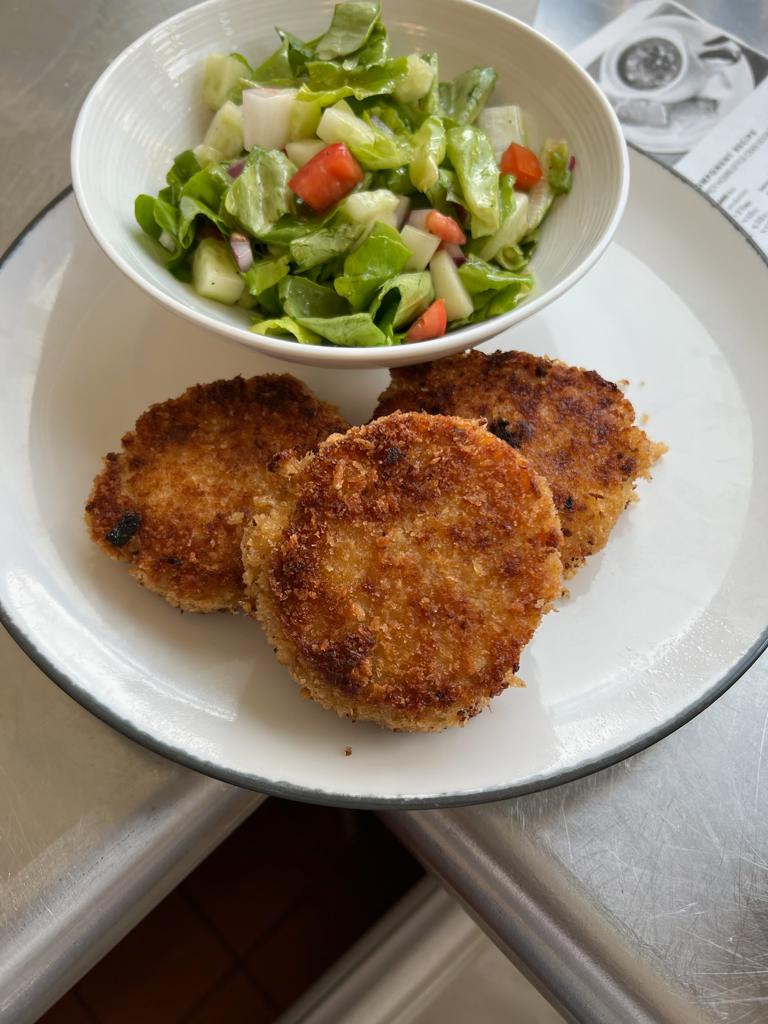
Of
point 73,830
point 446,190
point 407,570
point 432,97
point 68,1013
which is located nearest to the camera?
point 407,570

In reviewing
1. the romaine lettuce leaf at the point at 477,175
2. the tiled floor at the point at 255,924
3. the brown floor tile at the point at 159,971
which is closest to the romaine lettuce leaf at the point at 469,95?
the romaine lettuce leaf at the point at 477,175

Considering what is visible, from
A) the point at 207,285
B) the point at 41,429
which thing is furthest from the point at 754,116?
the point at 41,429

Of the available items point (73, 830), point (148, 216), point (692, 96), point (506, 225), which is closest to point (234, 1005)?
point (73, 830)

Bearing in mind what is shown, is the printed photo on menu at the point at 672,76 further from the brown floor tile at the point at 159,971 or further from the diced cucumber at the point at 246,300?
the brown floor tile at the point at 159,971

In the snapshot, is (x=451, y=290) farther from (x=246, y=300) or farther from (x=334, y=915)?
(x=334, y=915)

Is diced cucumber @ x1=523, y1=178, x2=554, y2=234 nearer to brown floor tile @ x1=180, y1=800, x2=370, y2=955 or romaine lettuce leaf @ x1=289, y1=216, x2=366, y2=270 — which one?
romaine lettuce leaf @ x1=289, y1=216, x2=366, y2=270

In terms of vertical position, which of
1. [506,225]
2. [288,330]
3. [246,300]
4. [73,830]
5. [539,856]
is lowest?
[73,830]
